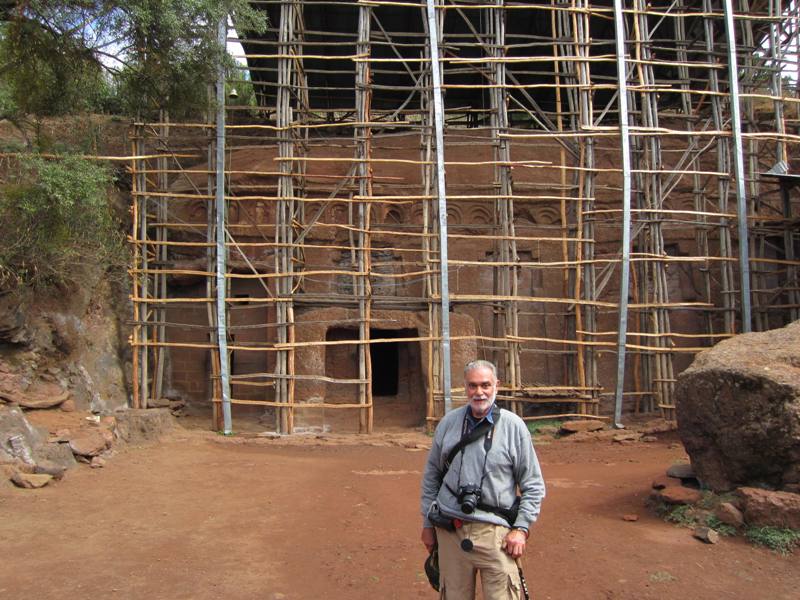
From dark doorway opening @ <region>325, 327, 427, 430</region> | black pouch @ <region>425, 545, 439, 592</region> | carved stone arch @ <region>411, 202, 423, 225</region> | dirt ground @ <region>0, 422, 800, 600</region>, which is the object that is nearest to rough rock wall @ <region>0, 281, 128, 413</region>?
dirt ground @ <region>0, 422, 800, 600</region>

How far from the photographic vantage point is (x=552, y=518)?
7457mm

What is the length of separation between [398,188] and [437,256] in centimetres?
231

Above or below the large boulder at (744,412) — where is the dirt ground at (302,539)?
below

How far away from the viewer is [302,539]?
695 centimetres

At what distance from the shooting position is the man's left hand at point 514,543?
366 centimetres

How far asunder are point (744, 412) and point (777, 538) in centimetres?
114

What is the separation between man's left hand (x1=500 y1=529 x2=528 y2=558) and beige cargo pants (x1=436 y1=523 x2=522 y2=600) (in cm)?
3

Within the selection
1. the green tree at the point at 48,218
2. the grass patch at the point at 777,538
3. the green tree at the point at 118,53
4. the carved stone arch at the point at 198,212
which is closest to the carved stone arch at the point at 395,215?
the carved stone arch at the point at 198,212

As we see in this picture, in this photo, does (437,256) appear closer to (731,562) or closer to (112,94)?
(112,94)

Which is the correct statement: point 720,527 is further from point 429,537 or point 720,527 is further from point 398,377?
point 398,377

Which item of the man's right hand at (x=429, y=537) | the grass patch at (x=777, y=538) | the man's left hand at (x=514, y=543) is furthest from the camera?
the grass patch at (x=777, y=538)

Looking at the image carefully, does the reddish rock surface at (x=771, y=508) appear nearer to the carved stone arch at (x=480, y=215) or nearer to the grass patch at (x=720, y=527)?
the grass patch at (x=720, y=527)

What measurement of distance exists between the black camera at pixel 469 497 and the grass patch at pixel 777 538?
3855 mm

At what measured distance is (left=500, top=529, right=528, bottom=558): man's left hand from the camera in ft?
12.0
